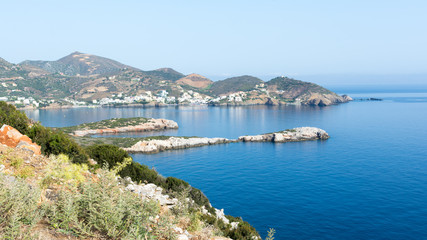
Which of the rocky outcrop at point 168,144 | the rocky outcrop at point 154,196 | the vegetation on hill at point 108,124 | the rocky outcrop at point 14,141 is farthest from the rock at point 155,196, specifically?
the vegetation on hill at point 108,124

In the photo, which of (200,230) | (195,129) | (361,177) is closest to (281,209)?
(361,177)

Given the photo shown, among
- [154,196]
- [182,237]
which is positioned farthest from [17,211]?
[154,196]

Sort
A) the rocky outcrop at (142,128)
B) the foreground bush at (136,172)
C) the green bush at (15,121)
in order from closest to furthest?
the green bush at (15,121)
the foreground bush at (136,172)
the rocky outcrop at (142,128)

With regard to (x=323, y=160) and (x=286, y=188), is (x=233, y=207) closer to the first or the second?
(x=286, y=188)

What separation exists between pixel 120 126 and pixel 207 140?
4871 cm

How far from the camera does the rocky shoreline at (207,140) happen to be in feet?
252

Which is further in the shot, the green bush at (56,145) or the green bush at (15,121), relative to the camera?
the green bush at (15,121)

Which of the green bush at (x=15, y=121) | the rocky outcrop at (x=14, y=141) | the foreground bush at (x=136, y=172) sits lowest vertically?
the foreground bush at (x=136, y=172)

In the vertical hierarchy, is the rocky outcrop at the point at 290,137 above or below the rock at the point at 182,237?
below

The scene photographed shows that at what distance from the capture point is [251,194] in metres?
42.4

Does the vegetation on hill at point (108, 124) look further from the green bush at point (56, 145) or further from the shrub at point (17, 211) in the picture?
the shrub at point (17, 211)

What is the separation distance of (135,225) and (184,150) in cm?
7246

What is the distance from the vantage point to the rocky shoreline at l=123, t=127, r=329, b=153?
76938 mm

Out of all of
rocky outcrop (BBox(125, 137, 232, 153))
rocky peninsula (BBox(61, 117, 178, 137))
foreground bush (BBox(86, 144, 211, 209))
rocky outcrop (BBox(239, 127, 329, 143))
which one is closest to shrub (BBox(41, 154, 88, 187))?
foreground bush (BBox(86, 144, 211, 209))
